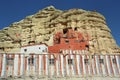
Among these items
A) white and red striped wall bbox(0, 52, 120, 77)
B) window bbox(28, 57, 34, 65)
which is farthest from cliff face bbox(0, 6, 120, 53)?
window bbox(28, 57, 34, 65)

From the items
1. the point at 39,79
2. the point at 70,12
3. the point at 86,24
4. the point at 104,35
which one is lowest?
the point at 39,79

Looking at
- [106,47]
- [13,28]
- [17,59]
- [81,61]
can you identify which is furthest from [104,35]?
[17,59]

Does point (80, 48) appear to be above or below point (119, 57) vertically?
above

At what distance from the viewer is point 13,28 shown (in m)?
89.0

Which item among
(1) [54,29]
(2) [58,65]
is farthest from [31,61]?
(1) [54,29]

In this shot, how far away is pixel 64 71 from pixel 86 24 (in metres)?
52.4

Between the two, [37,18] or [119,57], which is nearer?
[119,57]

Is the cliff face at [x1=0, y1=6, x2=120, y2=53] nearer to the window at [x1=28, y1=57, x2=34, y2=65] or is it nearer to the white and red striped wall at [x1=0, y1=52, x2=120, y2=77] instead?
the white and red striped wall at [x1=0, y1=52, x2=120, y2=77]

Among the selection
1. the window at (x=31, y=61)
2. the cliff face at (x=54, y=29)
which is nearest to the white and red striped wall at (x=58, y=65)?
the window at (x=31, y=61)

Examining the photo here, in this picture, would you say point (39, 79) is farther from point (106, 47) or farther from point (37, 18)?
point (37, 18)

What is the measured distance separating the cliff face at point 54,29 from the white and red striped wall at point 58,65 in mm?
38050

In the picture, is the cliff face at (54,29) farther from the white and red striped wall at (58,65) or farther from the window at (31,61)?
the window at (31,61)

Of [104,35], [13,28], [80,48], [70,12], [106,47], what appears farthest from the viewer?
[13,28]

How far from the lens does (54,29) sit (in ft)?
265
